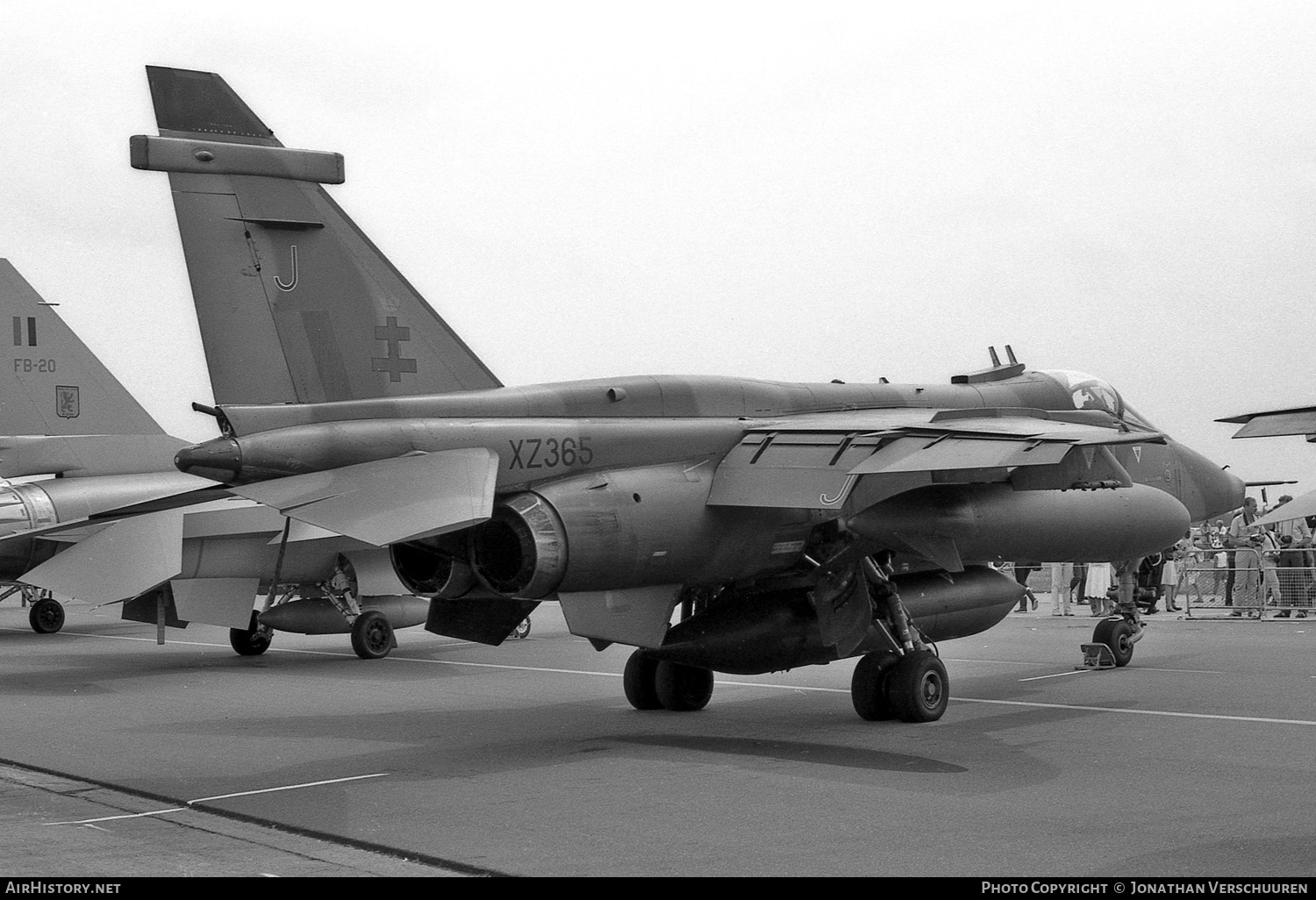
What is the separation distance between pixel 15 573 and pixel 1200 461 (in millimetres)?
15946

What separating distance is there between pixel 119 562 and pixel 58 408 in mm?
7488

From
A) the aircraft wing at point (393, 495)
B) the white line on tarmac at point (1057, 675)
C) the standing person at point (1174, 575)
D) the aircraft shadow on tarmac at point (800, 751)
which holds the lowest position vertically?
the white line on tarmac at point (1057, 675)

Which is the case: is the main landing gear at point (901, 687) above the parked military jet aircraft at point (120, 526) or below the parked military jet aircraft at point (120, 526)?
below

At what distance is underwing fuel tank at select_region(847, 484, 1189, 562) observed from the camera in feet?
31.6

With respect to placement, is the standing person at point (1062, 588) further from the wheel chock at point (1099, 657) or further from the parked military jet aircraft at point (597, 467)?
the parked military jet aircraft at point (597, 467)

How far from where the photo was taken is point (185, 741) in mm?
9750

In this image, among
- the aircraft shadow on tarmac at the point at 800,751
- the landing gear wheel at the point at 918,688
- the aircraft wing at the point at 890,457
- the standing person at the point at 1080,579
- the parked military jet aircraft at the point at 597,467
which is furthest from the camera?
the standing person at the point at 1080,579

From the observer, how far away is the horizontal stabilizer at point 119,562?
13.3 m

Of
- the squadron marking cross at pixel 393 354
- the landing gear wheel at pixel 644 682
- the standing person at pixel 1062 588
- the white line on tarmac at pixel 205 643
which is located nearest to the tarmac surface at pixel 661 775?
the landing gear wheel at pixel 644 682

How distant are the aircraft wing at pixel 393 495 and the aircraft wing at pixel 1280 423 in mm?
4113

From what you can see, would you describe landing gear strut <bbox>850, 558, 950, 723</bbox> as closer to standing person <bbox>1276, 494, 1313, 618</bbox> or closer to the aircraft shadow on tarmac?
the aircraft shadow on tarmac

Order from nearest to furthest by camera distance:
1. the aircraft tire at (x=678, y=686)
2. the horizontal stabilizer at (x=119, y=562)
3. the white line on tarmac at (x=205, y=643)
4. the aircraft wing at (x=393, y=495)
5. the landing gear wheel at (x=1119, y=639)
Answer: the aircraft wing at (x=393, y=495) → the aircraft tire at (x=678, y=686) → the horizontal stabilizer at (x=119, y=562) → the landing gear wheel at (x=1119, y=639) → the white line on tarmac at (x=205, y=643)

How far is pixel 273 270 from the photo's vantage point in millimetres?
9438
